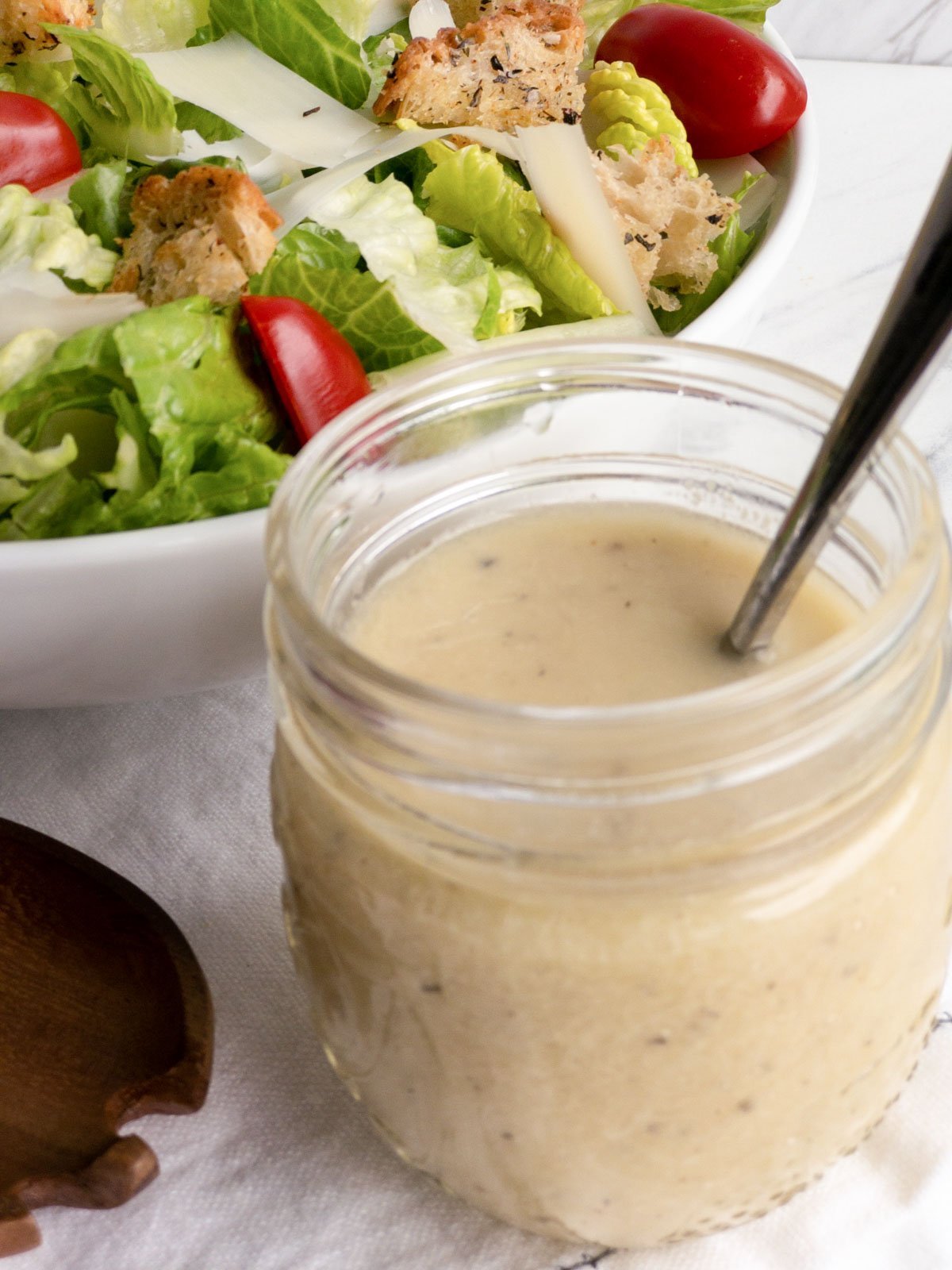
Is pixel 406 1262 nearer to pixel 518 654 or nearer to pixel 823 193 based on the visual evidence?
pixel 518 654

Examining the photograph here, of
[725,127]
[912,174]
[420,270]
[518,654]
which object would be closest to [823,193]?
[912,174]

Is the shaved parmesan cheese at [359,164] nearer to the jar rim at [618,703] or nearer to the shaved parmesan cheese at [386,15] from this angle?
the shaved parmesan cheese at [386,15]

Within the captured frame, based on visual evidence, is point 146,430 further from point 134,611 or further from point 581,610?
point 581,610

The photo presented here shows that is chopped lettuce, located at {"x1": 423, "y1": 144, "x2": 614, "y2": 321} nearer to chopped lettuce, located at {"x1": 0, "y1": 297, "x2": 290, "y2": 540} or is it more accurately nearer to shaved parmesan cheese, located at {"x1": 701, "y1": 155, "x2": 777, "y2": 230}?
shaved parmesan cheese, located at {"x1": 701, "y1": 155, "x2": 777, "y2": 230}

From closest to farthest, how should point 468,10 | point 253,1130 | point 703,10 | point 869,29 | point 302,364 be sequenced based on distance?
1. point 253,1130
2. point 302,364
3. point 468,10
4. point 703,10
5. point 869,29

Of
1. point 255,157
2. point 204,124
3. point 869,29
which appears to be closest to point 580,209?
point 255,157

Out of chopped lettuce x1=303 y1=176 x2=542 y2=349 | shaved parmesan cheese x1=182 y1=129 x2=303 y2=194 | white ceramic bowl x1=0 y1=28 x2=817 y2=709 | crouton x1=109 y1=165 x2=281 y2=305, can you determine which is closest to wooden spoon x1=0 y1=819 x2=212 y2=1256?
white ceramic bowl x1=0 y1=28 x2=817 y2=709


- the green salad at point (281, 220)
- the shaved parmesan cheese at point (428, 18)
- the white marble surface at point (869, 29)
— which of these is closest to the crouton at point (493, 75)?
the green salad at point (281, 220)
